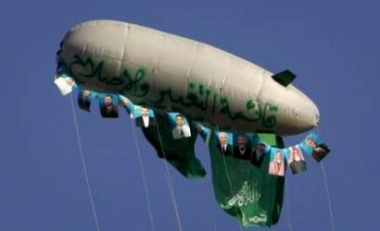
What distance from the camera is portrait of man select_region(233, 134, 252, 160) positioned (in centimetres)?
4797

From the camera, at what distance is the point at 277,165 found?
47.8 metres

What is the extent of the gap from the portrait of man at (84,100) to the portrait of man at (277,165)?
5900 mm

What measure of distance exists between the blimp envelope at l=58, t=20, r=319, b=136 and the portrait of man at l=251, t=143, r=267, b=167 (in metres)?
0.85

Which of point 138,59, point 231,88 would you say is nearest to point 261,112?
point 231,88

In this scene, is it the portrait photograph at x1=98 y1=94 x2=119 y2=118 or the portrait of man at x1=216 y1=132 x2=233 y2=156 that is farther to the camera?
the portrait of man at x1=216 y1=132 x2=233 y2=156

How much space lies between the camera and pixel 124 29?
46.7 meters

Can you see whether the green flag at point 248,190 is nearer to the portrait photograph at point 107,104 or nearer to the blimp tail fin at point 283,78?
the blimp tail fin at point 283,78

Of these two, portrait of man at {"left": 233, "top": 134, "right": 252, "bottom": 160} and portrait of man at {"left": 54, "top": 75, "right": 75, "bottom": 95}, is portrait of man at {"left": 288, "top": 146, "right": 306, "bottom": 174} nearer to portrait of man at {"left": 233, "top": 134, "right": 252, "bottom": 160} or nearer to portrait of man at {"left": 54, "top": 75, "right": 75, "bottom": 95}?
portrait of man at {"left": 233, "top": 134, "right": 252, "bottom": 160}

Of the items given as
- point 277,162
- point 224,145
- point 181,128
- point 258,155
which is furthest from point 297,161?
point 181,128

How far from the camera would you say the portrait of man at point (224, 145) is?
48094 millimetres

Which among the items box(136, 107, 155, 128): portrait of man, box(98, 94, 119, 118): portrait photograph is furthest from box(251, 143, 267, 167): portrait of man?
box(98, 94, 119, 118): portrait photograph

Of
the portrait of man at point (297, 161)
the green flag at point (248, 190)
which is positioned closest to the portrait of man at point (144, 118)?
the green flag at point (248, 190)

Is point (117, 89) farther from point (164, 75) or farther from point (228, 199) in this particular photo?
point (228, 199)

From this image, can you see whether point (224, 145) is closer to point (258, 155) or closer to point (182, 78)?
point (258, 155)
